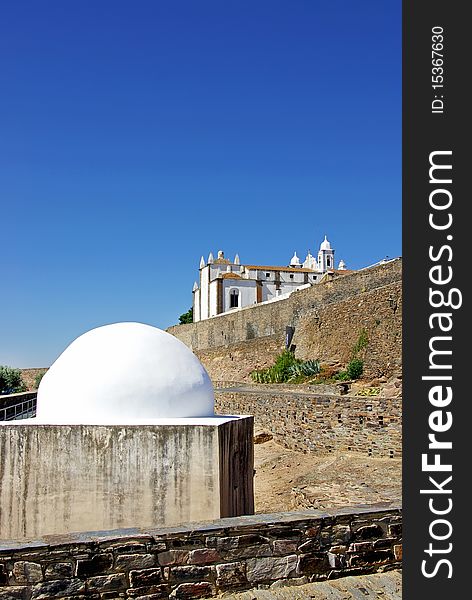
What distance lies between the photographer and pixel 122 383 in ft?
15.4

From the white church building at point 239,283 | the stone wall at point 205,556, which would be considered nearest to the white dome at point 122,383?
the stone wall at point 205,556

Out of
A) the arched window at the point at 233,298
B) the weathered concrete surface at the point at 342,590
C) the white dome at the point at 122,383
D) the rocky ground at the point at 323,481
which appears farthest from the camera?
the arched window at the point at 233,298

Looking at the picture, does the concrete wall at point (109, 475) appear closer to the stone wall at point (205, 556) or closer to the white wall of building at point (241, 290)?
the stone wall at point (205, 556)

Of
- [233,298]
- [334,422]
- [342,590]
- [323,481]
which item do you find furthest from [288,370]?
[233,298]

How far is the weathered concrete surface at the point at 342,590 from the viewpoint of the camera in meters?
3.01

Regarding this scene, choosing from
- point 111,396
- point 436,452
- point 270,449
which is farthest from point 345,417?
point 436,452

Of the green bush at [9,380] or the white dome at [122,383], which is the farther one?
the green bush at [9,380]

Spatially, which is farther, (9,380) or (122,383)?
(9,380)

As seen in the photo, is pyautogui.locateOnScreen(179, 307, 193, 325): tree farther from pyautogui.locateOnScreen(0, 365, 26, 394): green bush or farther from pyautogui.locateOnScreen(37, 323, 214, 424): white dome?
pyautogui.locateOnScreen(37, 323, 214, 424): white dome

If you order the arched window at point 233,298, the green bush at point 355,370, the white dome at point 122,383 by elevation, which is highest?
the arched window at point 233,298

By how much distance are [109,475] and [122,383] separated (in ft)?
2.38

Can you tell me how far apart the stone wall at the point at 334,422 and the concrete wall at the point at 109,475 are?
681cm

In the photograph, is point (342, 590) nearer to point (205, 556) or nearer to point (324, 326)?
point (205, 556)

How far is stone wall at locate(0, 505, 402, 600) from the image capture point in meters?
2.74
